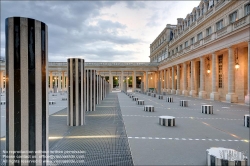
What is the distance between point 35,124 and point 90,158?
1997mm

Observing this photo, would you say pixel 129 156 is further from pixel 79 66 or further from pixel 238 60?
pixel 238 60

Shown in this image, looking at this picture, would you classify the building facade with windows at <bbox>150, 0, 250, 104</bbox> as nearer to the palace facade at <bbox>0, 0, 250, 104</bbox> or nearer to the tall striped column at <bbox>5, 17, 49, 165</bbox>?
the palace facade at <bbox>0, 0, 250, 104</bbox>

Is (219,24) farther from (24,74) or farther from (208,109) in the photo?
(24,74)

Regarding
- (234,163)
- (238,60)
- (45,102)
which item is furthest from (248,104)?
(45,102)

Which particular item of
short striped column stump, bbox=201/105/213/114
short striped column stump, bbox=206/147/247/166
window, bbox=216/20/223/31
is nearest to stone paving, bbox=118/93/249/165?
short striped column stump, bbox=206/147/247/166

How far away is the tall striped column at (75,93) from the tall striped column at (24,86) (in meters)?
5.07

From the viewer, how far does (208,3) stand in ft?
94.6

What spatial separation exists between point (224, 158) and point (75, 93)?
6.11m

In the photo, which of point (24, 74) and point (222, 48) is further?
point (222, 48)

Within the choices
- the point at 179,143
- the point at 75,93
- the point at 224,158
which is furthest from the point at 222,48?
the point at 224,158

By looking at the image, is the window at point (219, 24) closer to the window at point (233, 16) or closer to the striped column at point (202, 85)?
the window at point (233, 16)

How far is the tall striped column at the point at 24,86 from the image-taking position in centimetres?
270

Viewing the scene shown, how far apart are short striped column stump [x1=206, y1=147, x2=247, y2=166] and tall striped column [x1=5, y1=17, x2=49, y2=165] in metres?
3.38

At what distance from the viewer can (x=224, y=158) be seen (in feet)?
12.0
